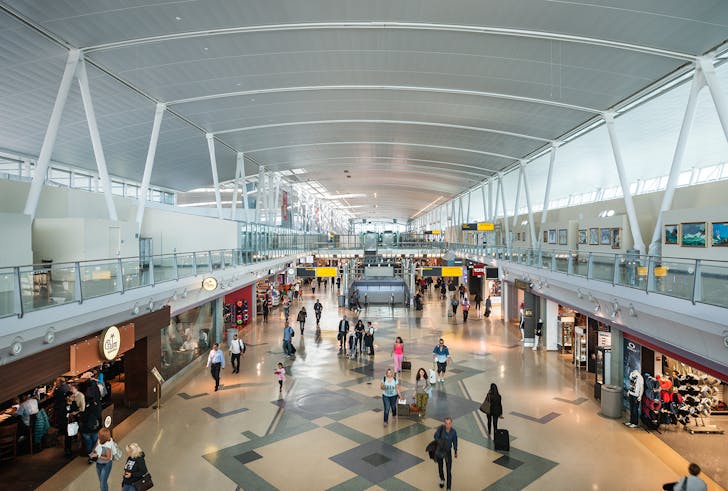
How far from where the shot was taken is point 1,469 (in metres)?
8.23

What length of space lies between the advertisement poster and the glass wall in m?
12.5

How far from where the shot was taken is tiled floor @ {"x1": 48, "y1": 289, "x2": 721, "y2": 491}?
7.86 metres


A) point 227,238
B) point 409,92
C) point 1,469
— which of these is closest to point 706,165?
point 409,92

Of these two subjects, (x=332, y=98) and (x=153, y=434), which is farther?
(x=332, y=98)

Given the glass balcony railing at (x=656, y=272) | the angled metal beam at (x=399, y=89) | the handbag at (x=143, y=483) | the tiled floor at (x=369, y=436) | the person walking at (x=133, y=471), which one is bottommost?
the tiled floor at (x=369, y=436)

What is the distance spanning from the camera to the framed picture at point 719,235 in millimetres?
9054

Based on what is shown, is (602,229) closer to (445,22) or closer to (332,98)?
(445,22)

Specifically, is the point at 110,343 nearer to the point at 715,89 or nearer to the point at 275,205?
the point at 715,89

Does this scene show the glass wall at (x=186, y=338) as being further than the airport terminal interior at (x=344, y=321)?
Yes

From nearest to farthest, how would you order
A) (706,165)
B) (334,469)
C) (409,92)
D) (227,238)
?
(334,469)
(409,92)
(227,238)
(706,165)

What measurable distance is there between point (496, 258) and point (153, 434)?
19498mm

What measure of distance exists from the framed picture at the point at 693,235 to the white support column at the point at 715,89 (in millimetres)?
1958

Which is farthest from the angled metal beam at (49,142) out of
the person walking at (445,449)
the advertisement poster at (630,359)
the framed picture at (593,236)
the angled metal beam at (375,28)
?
the framed picture at (593,236)

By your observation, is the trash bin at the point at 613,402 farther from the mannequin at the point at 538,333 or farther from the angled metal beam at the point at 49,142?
the angled metal beam at the point at 49,142
